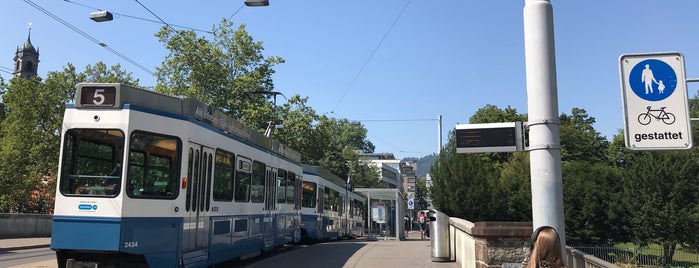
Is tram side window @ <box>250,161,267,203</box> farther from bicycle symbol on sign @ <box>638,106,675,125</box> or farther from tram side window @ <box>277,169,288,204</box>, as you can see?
bicycle symbol on sign @ <box>638,106,675,125</box>

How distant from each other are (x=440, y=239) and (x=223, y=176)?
5.99 metres

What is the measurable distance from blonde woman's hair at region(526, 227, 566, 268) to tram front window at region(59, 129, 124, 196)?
7184 mm

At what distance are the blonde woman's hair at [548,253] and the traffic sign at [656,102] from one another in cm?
163

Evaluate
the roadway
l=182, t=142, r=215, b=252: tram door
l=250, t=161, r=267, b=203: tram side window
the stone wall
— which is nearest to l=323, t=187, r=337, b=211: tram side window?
the roadway

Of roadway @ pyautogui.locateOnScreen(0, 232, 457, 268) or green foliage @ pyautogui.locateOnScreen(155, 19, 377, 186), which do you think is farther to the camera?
green foliage @ pyautogui.locateOnScreen(155, 19, 377, 186)

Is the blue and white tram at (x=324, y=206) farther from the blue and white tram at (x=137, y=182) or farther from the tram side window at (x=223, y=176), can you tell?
the blue and white tram at (x=137, y=182)

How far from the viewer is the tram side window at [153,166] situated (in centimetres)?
902

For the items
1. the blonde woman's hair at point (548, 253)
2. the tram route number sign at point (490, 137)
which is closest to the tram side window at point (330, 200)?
the tram route number sign at point (490, 137)

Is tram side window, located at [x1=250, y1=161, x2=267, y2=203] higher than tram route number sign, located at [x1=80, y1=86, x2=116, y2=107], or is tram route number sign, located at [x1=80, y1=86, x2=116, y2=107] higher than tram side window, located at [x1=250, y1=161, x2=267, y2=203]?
tram route number sign, located at [x1=80, y1=86, x2=116, y2=107]

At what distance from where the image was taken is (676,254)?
124 ft

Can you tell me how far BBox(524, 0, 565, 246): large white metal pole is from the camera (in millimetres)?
4727

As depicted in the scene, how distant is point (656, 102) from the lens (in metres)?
4.55

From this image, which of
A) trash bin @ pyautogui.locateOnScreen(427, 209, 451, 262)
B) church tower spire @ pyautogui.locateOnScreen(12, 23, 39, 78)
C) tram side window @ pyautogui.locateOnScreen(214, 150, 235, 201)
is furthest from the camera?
church tower spire @ pyautogui.locateOnScreen(12, 23, 39, 78)

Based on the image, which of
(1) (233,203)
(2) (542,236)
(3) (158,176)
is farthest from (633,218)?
(2) (542,236)
